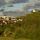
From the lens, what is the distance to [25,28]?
3.50 feet

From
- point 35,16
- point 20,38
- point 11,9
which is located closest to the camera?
point 20,38

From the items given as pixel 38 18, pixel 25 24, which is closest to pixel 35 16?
pixel 38 18

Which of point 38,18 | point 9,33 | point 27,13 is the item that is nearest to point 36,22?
point 38,18

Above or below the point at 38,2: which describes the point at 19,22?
below

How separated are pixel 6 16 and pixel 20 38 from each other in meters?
0.34

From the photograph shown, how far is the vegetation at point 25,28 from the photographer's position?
102 centimetres

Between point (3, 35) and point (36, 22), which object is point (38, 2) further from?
point (3, 35)

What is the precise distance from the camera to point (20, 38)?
1.02 metres

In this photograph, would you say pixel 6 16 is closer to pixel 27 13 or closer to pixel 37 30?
pixel 27 13

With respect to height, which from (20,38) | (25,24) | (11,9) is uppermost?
(11,9)

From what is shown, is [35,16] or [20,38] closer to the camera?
[20,38]

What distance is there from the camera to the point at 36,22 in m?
1.09

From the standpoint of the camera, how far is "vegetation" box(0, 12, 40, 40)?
102 centimetres

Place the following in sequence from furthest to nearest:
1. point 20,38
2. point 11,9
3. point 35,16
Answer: point 11,9, point 35,16, point 20,38
